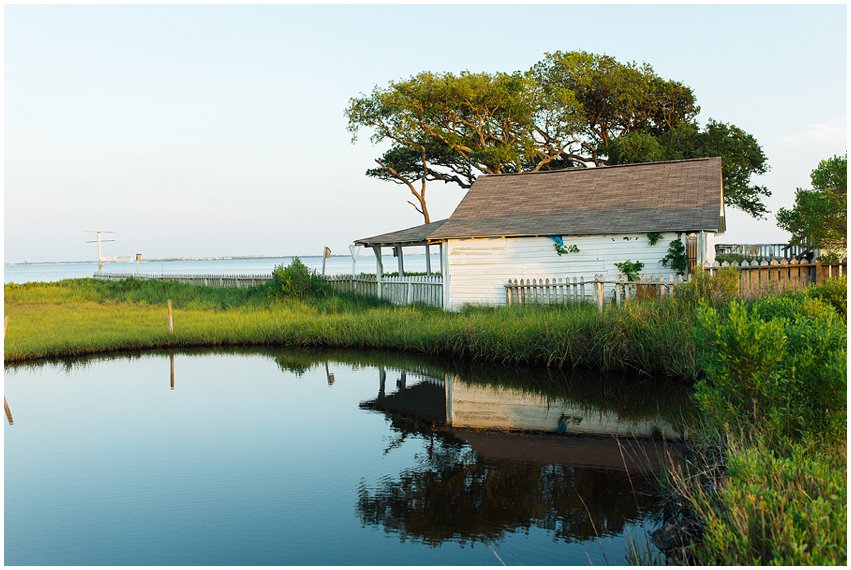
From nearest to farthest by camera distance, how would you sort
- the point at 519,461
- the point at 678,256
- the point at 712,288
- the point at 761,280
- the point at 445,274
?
the point at 519,461 → the point at 712,288 → the point at 761,280 → the point at 678,256 → the point at 445,274

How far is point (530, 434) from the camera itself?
10430 mm

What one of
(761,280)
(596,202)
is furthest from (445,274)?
(761,280)

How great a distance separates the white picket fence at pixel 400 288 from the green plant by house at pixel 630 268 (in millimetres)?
5674

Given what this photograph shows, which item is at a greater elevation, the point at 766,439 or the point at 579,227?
the point at 579,227

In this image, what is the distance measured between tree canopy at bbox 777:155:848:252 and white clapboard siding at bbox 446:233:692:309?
5412mm

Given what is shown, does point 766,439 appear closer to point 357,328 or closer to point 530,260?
point 357,328

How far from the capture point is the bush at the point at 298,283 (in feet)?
85.1

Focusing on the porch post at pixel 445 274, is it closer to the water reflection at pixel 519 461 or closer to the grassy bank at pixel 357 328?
the grassy bank at pixel 357 328

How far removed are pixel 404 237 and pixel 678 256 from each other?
9716 millimetres

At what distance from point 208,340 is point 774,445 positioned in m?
16.2

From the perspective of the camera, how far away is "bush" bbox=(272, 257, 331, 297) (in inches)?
1021

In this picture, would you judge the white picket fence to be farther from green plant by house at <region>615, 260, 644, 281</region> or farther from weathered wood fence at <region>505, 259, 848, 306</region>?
weathered wood fence at <region>505, 259, 848, 306</region>

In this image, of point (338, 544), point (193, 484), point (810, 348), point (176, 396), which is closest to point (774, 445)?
point (810, 348)

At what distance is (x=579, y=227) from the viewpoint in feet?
68.2
